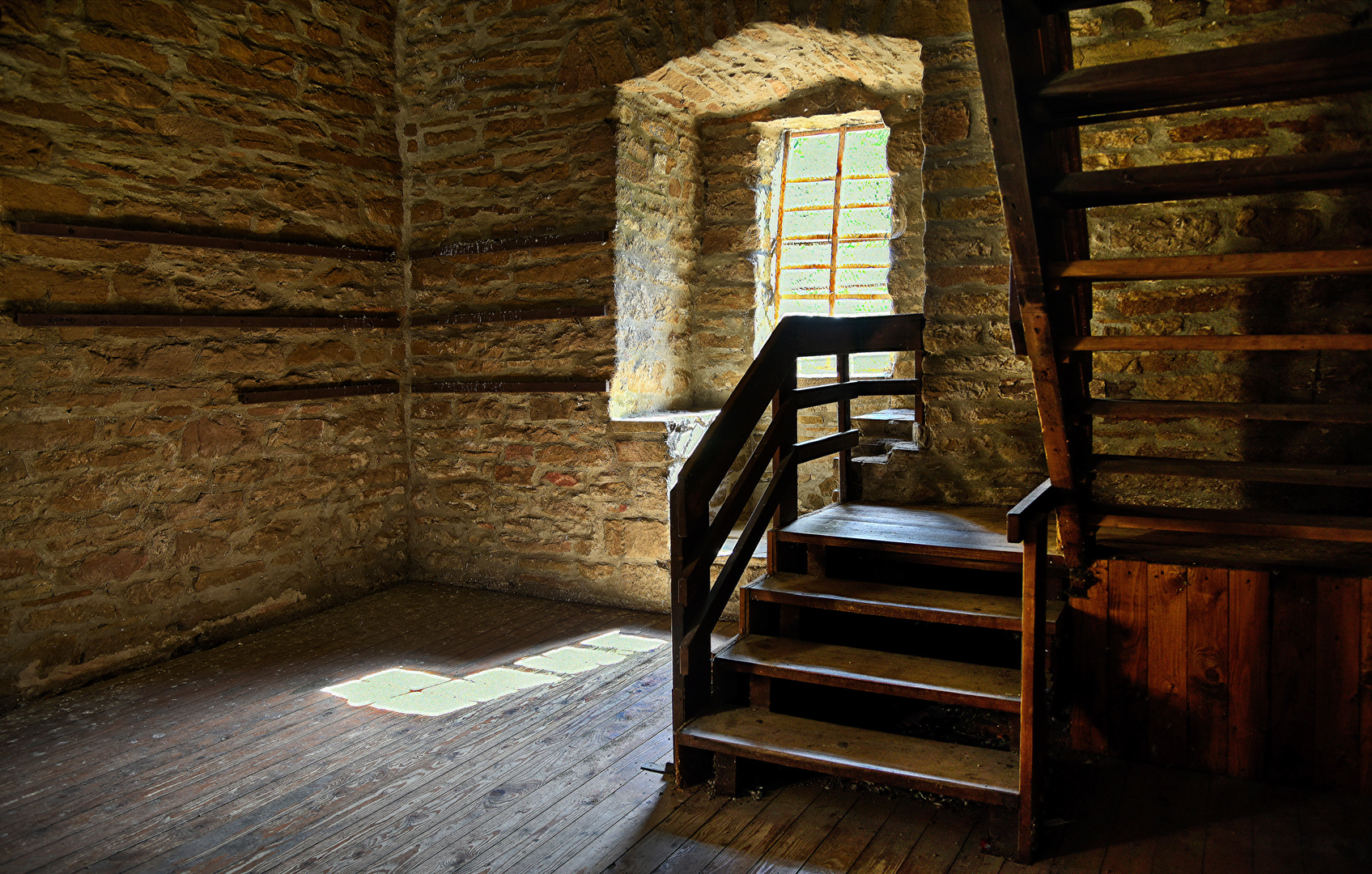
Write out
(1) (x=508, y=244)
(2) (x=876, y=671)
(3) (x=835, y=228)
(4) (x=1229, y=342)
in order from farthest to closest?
(3) (x=835, y=228)
(1) (x=508, y=244)
(2) (x=876, y=671)
(4) (x=1229, y=342)

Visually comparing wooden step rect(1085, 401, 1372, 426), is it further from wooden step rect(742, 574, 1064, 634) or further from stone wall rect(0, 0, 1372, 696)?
stone wall rect(0, 0, 1372, 696)

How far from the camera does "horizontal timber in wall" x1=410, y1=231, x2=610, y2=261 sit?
4320 millimetres

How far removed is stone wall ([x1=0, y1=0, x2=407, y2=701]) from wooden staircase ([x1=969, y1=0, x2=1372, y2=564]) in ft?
10.9

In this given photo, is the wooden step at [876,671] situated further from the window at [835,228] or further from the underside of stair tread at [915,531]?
the window at [835,228]

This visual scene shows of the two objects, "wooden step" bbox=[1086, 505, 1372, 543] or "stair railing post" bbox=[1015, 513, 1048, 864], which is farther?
"wooden step" bbox=[1086, 505, 1372, 543]

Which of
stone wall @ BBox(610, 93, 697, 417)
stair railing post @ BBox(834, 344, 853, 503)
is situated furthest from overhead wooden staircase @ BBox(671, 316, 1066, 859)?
stone wall @ BBox(610, 93, 697, 417)

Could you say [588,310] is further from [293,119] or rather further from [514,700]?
[514,700]

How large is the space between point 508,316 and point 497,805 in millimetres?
2637

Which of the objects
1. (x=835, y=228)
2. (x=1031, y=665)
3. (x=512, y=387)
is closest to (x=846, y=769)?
(x=1031, y=665)

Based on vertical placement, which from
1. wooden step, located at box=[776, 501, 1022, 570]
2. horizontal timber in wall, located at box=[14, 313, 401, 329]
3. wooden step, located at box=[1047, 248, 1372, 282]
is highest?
horizontal timber in wall, located at box=[14, 313, 401, 329]

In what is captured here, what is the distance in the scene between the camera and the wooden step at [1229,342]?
6.64 feet

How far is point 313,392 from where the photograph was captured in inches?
168

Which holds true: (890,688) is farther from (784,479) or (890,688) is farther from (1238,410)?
(1238,410)

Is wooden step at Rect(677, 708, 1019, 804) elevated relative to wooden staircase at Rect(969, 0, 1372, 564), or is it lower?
lower
